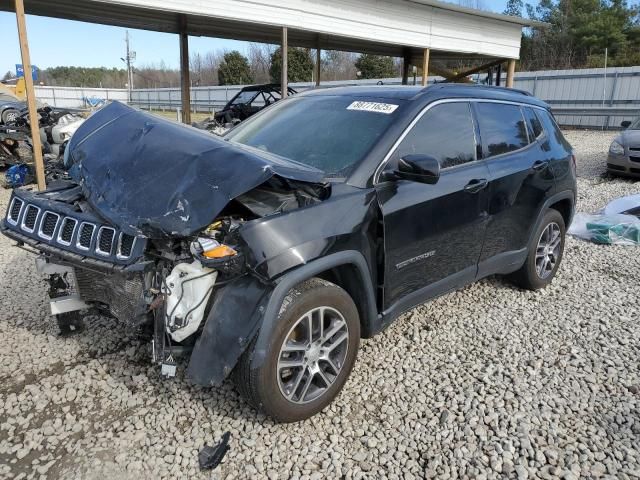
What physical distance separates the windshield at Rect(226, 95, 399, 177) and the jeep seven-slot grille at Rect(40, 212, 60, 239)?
1407 mm

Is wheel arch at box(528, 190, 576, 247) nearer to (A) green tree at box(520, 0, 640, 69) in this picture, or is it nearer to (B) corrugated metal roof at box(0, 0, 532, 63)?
(B) corrugated metal roof at box(0, 0, 532, 63)

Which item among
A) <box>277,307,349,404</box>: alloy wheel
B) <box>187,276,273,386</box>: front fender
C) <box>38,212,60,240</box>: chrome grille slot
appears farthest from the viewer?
<box>38,212,60,240</box>: chrome grille slot

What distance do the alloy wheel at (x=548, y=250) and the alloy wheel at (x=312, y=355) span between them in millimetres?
2648

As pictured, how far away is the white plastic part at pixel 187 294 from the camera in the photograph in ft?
8.13

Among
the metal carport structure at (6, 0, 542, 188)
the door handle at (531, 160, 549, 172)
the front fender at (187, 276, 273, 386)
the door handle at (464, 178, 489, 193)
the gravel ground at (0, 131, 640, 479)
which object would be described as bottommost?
the gravel ground at (0, 131, 640, 479)

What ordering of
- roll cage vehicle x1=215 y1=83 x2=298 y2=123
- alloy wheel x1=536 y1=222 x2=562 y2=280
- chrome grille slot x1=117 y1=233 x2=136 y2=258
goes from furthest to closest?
roll cage vehicle x1=215 y1=83 x2=298 y2=123 < alloy wheel x1=536 y1=222 x2=562 y2=280 < chrome grille slot x1=117 y1=233 x2=136 y2=258

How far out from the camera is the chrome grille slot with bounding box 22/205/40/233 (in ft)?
9.61

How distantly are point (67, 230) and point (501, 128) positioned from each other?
3324 mm

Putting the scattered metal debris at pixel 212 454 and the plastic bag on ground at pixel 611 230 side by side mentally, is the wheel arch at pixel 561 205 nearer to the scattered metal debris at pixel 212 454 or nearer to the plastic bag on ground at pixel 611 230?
the plastic bag on ground at pixel 611 230

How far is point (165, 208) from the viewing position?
2520mm

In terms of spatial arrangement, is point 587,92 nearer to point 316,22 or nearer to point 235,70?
point 316,22

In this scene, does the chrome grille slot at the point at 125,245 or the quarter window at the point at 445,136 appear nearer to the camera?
the chrome grille slot at the point at 125,245

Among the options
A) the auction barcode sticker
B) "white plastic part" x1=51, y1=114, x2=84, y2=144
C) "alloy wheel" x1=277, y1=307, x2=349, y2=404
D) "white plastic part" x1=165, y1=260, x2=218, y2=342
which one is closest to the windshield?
the auction barcode sticker

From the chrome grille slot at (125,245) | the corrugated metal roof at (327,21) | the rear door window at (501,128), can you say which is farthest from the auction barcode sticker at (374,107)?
the corrugated metal roof at (327,21)
